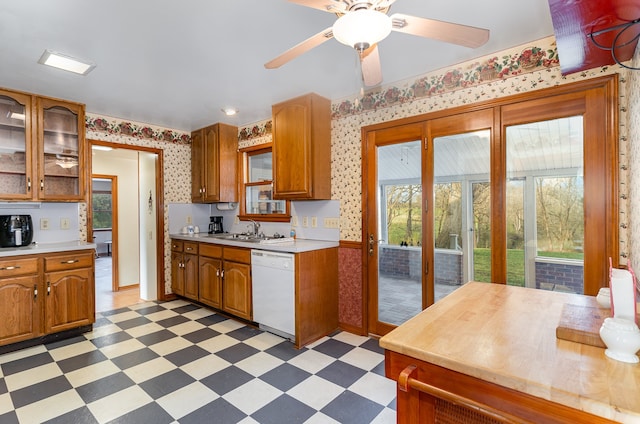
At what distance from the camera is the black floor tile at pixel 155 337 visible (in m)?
2.94

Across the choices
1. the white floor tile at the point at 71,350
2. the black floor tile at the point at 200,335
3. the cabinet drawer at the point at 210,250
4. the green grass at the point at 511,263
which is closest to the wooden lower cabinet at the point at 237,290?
the cabinet drawer at the point at 210,250

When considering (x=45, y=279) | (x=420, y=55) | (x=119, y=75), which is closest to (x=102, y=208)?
(x=45, y=279)

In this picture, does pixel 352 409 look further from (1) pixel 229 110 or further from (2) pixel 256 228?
(1) pixel 229 110

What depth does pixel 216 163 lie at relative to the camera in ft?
13.4

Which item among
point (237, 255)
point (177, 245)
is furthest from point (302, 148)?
point (177, 245)

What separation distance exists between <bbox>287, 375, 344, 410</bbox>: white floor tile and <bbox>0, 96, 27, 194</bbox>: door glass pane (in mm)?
3046

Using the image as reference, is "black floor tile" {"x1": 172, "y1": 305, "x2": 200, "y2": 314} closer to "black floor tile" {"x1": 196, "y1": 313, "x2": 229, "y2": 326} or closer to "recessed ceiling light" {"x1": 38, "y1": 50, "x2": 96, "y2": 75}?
"black floor tile" {"x1": 196, "y1": 313, "x2": 229, "y2": 326}

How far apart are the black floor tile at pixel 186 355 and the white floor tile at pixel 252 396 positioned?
0.65 metres

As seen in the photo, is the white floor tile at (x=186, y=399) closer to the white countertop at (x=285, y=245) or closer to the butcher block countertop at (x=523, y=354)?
the white countertop at (x=285, y=245)

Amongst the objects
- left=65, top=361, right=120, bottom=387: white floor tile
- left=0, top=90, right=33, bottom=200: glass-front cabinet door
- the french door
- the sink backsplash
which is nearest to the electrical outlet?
the sink backsplash

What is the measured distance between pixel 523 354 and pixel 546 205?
1.71 meters

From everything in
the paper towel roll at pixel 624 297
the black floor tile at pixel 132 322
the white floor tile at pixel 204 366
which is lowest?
the white floor tile at pixel 204 366

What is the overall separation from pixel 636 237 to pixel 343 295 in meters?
2.23

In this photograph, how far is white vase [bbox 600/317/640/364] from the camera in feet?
2.69
